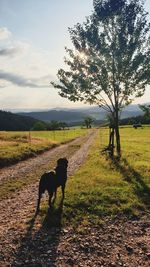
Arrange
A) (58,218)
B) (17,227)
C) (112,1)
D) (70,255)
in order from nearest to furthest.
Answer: (70,255) → (17,227) → (58,218) → (112,1)

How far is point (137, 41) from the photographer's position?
120 feet

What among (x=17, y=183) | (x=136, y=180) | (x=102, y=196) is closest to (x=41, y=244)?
(x=102, y=196)

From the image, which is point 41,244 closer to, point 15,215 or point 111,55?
point 15,215

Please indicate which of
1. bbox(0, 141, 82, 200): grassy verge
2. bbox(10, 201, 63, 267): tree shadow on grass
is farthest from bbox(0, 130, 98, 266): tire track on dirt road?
bbox(0, 141, 82, 200): grassy verge

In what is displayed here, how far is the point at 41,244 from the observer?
12.6 metres

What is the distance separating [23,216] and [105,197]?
5.44m

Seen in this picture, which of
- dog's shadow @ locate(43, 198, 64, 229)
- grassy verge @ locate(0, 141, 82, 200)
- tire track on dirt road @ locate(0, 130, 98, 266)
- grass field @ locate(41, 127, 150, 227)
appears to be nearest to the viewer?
tire track on dirt road @ locate(0, 130, 98, 266)

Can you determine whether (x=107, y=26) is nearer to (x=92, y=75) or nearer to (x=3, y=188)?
(x=92, y=75)

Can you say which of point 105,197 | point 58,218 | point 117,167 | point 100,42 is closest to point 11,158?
point 117,167

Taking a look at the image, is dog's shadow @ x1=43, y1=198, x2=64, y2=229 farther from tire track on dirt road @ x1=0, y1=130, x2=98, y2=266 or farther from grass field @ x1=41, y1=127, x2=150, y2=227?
tire track on dirt road @ x1=0, y1=130, x2=98, y2=266

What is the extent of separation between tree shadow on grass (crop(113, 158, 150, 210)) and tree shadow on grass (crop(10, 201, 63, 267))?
234 inches

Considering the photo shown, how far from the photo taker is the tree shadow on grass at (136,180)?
783 inches

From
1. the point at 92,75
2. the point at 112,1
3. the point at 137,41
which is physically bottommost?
the point at 92,75

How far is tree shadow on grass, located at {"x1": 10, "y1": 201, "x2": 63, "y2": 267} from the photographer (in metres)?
11.2
